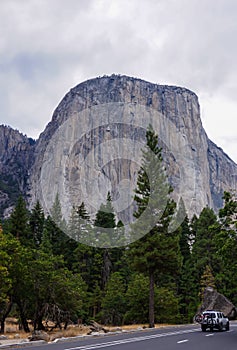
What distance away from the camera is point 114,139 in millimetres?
134625

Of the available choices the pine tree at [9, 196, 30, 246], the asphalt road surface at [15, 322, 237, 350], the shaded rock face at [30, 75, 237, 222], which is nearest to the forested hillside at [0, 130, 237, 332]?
the pine tree at [9, 196, 30, 246]

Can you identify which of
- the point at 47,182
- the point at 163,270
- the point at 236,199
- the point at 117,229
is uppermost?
the point at 47,182

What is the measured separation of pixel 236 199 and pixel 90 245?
110 feet

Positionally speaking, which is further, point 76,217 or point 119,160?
point 119,160

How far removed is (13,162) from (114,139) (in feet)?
213

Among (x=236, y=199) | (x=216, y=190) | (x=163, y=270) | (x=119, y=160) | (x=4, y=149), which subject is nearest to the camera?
(x=236, y=199)

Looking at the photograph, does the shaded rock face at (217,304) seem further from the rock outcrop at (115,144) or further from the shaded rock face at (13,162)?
the shaded rock face at (13,162)

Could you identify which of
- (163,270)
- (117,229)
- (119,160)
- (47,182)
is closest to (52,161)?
(47,182)

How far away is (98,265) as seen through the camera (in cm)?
5694

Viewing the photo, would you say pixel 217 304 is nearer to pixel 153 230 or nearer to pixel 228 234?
pixel 153 230

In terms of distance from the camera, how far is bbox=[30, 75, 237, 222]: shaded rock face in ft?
422

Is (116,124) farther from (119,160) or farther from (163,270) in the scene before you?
(163,270)

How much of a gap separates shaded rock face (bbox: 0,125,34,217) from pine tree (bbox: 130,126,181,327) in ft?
415

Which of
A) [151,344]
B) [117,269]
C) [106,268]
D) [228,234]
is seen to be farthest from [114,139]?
[151,344]
